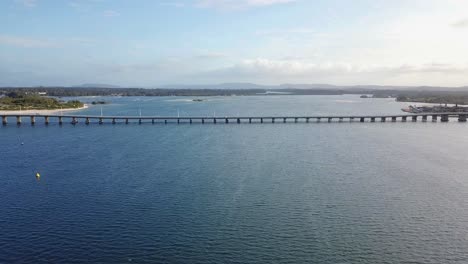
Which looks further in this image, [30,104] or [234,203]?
[30,104]

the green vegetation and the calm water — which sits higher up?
the green vegetation

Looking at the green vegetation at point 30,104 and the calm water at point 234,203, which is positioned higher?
the green vegetation at point 30,104

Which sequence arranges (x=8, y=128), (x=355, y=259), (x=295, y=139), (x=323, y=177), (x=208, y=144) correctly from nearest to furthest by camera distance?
(x=355, y=259), (x=323, y=177), (x=208, y=144), (x=295, y=139), (x=8, y=128)

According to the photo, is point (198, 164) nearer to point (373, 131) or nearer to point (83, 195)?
point (83, 195)

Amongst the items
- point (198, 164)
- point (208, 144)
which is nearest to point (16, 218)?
point (198, 164)

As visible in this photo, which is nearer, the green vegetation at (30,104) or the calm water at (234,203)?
the calm water at (234,203)

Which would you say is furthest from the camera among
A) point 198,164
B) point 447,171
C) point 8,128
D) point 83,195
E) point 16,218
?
point 8,128

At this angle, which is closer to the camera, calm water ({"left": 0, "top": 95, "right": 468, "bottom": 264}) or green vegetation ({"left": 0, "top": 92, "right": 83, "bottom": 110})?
calm water ({"left": 0, "top": 95, "right": 468, "bottom": 264})

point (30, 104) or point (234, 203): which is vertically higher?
point (30, 104)
